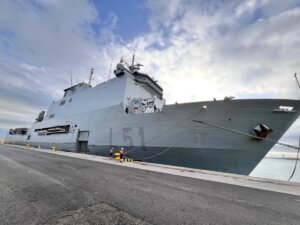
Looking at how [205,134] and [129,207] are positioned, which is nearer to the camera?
[129,207]

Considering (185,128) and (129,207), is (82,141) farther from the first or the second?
(129,207)

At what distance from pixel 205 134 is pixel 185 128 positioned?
43.2 inches

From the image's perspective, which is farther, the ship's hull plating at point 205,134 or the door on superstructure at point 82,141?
the door on superstructure at point 82,141

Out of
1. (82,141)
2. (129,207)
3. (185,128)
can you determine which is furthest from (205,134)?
(82,141)

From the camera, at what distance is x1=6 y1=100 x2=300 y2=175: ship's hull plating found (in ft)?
27.1

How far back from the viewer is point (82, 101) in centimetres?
1875

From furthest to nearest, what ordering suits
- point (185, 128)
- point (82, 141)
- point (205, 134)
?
point (82, 141) → point (185, 128) → point (205, 134)

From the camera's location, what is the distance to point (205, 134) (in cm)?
897

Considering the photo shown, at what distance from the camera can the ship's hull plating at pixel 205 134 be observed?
27.1ft

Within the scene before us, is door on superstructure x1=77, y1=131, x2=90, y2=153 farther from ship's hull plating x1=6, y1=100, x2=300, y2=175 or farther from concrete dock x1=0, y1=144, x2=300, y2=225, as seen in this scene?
concrete dock x1=0, y1=144, x2=300, y2=225

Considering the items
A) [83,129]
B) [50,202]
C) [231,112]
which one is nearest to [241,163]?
[231,112]

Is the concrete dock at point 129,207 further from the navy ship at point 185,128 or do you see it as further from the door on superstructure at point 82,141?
the door on superstructure at point 82,141

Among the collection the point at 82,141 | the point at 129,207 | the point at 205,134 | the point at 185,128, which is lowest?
the point at 129,207

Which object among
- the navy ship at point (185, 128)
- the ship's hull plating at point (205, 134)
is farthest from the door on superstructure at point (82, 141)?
the ship's hull plating at point (205, 134)
